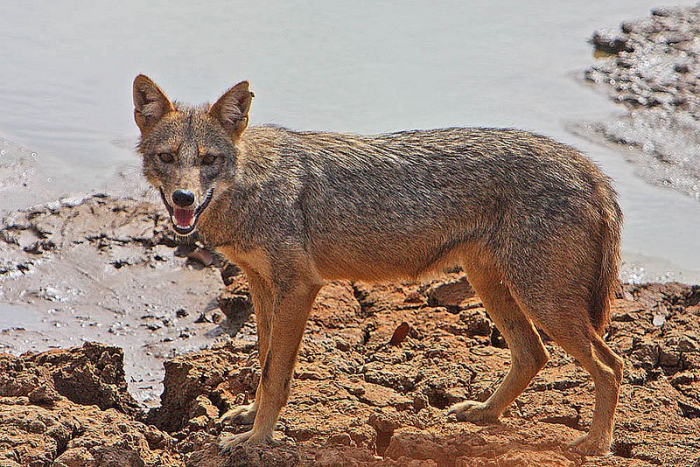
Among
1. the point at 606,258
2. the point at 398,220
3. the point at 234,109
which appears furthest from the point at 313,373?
the point at 606,258

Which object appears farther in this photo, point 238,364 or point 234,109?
point 238,364

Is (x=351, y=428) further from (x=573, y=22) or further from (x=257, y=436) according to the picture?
(x=573, y=22)

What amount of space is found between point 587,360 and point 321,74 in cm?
914

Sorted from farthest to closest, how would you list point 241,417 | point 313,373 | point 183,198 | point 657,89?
point 657,89 → point 313,373 → point 241,417 → point 183,198

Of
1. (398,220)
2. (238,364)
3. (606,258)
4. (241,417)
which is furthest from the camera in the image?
(238,364)

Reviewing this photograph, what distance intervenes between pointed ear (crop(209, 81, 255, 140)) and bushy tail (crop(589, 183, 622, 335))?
8.00ft

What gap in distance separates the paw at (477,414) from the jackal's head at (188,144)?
2.30 metres

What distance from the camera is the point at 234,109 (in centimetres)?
671

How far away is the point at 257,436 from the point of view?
6602 millimetres

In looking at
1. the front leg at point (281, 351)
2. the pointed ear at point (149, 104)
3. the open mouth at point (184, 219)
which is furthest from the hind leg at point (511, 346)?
the pointed ear at point (149, 104)

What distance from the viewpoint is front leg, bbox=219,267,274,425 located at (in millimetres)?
7020

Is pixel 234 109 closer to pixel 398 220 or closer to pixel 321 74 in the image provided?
pixel 398 220

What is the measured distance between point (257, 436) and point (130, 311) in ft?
11.1

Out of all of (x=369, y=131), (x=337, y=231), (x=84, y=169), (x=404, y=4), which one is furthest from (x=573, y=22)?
(x=337, y=231)
